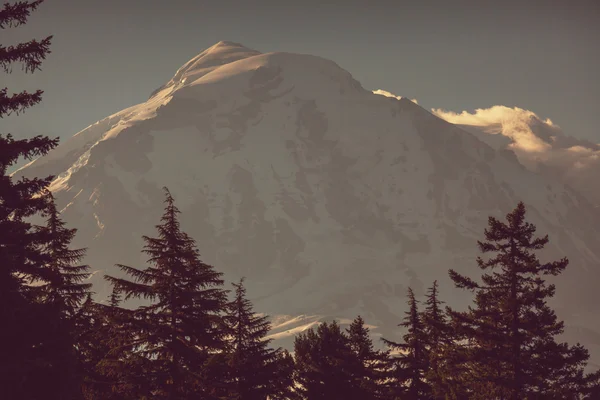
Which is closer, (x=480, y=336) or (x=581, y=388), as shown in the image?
Result: (x=480, y=336)

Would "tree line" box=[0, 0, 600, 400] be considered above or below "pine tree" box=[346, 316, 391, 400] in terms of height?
below

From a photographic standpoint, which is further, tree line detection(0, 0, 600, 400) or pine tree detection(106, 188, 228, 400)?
pine tree detection(106, 188, 228, 400)

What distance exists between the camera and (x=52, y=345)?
1908 cm

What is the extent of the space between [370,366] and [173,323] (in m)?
19.5

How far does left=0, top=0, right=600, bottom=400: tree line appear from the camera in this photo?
57.1 ft

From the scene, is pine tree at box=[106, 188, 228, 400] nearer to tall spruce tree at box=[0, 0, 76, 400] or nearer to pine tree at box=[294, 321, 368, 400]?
tall spruce tree at box=[0, 0, 76, 400]

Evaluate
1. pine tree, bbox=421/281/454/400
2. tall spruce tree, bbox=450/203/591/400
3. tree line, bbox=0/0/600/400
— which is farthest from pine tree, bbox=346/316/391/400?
tall spruce tree, bbox=450/203/591/400

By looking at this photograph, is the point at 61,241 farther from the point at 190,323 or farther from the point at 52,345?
the point at 52,345

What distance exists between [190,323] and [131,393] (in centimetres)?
316

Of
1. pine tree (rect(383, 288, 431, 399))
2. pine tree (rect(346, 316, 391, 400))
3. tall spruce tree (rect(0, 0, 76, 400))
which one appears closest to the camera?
tall spruce tree (rect(0, 0, 76, 400))

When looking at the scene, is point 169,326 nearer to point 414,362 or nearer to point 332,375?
point 414,362

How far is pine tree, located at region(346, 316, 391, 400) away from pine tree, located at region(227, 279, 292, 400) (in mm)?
8027

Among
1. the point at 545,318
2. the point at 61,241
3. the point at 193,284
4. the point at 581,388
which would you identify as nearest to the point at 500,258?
the point at 545,318

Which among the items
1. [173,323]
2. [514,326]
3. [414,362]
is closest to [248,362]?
[173,323]
